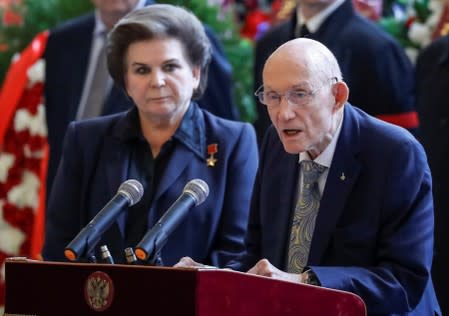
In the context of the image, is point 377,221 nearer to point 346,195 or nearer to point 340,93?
point 346,195

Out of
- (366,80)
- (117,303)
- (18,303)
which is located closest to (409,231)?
(117,303)

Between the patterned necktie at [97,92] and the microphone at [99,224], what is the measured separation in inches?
88.8

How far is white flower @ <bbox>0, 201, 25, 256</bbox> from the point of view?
6.72 m

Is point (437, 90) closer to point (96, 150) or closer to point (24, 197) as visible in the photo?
point (96, 150)

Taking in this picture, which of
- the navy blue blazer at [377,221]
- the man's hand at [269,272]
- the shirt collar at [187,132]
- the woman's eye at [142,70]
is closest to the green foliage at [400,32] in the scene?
the shirt collar at [187,132]

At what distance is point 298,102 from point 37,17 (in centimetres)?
353

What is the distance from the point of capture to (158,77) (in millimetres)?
4551

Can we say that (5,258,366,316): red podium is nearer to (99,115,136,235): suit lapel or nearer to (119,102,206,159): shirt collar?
(99,115,136,235): suit lapel

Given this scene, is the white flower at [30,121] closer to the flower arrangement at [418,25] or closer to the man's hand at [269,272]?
the flower arrangement at [418,25]

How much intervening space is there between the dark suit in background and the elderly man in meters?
1.62

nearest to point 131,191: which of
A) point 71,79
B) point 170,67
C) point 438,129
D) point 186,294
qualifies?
point 186,294

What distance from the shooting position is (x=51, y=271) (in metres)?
3.48

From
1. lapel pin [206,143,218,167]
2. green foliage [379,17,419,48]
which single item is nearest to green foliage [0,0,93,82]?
green foliage [379,17,419,48]

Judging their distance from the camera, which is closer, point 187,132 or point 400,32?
point 187,132
